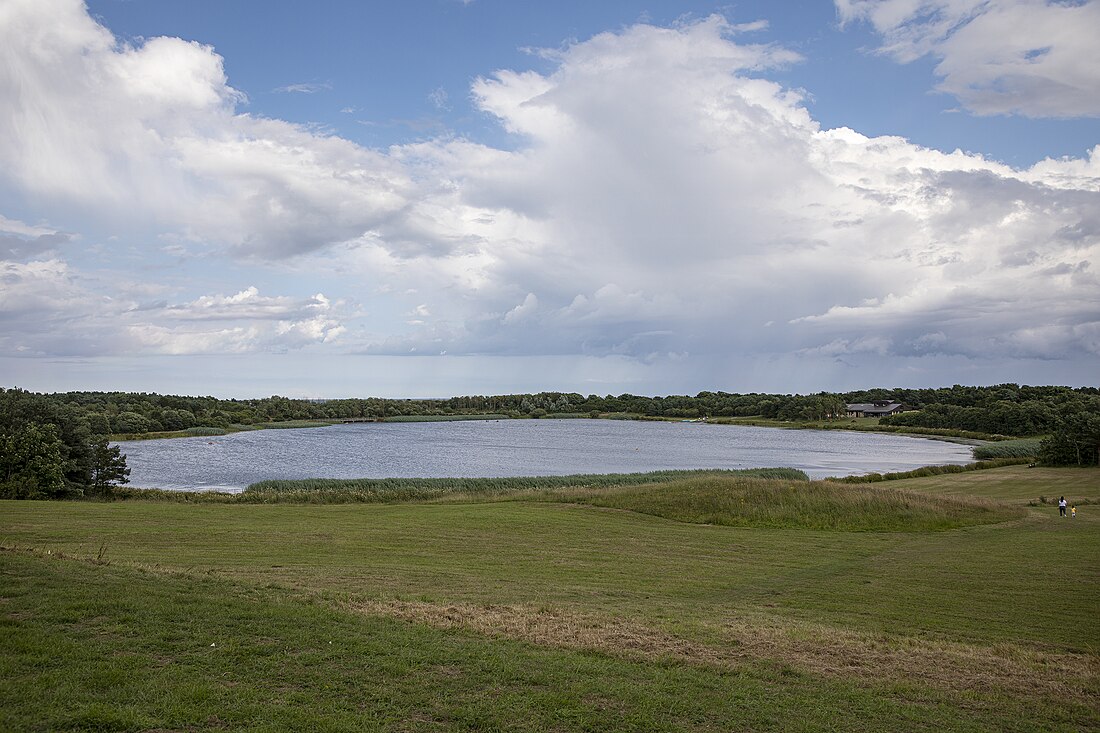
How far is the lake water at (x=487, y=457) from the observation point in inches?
2488

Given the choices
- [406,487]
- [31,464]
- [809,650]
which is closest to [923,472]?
[406,487]

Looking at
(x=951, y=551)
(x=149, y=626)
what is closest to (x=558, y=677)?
(x=149, y=626)

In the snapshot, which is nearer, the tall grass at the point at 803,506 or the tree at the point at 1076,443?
the tall grass at the point at 803,506

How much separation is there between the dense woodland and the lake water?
788 cm

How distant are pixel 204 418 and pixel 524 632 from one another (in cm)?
14888

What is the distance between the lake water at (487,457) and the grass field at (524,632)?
3724cm

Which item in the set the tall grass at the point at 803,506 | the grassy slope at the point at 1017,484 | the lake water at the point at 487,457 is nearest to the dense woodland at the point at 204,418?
the lake water at the point at 487,457

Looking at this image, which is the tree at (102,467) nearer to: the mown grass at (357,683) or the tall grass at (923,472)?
the mown grass at (357,683)

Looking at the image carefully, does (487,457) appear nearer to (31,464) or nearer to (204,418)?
(31,464)

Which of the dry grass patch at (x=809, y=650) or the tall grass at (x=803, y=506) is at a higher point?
the dry grass patch at (x=809, y=650)

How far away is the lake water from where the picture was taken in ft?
207

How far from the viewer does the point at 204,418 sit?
143 m

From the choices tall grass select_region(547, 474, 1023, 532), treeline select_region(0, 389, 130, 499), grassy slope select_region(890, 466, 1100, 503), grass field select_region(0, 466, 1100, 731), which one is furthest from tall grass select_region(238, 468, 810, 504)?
grass field select_region(0, 466, 1100, 731)

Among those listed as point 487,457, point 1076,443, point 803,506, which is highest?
point 1076,443
